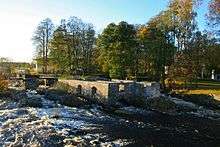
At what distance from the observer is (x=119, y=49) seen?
56.1 metres

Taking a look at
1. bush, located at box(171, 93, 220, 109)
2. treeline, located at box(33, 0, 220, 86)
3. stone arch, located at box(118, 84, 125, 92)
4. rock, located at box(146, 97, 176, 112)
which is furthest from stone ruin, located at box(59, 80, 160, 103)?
treeline, located at box(33, 0, 220, 86)

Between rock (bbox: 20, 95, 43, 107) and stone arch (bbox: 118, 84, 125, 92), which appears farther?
stone arch (bbox: 118, 84, 125, 92)

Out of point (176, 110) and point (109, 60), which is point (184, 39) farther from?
point (176, 110)

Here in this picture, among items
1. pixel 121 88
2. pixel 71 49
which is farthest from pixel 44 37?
pixel 121 88

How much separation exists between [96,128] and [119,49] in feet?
102

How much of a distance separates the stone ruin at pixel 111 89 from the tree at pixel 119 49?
12.7 metres

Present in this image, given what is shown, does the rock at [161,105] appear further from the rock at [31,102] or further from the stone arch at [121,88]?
the rock at [31,102]

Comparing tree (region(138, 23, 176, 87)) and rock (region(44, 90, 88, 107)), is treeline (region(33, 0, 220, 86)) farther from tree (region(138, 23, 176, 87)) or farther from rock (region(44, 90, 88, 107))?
rock (region(44, 90, 88, 107))

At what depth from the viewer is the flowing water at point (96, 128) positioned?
22438 mm

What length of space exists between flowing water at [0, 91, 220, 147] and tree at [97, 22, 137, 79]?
→ 21.0 metres

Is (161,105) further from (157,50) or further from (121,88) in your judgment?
(157,50)

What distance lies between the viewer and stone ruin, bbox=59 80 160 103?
38688mm

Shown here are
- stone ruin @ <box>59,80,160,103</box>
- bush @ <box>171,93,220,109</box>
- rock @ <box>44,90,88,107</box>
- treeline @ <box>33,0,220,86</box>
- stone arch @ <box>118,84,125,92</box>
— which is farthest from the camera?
treeline @ <box>33,0,220,86</box>

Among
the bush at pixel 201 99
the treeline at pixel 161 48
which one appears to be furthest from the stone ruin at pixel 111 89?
the treeline at pixel 161 48
